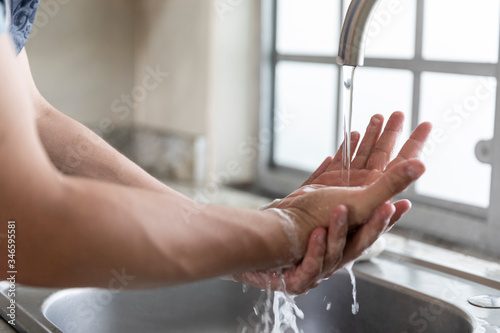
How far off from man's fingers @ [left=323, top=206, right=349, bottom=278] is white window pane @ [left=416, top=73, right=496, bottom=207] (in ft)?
2.19

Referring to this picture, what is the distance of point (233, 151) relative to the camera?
197 cm

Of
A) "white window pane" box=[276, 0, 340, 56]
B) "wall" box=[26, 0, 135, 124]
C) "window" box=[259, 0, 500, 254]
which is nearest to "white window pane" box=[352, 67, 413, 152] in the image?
"window" box=[259, 0, 500, 254]

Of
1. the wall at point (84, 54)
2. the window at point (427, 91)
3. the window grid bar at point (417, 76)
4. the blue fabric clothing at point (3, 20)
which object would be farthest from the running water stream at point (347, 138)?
the wall at point (84, 54)

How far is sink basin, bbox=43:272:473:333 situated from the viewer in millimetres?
958

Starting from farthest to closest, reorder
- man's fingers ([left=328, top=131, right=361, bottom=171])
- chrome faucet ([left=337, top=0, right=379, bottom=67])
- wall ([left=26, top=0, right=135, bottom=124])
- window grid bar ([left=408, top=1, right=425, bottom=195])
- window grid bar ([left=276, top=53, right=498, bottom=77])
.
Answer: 1. wall ([left=26, top=0, right=135, bottom=124])
2. window grid bar ([left=408, top=1, right=425, bottom=195])
3. window grid bar ([left=276, top=53, right=498, bottom=77])
4. man's fingers ([left=328, top=131, right=361, bottom=171])
5. chrome faucet ([left=337, top=0, right=379, bottom=67])

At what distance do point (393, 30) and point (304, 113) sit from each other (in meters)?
0.40

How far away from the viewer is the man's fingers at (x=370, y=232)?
692 mm

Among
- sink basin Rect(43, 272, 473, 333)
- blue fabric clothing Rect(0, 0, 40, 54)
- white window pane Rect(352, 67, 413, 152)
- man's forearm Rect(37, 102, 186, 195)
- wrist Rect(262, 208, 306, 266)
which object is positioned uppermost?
blue fabric clothing Rect(0, 0, 40, 54)

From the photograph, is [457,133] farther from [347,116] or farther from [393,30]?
[347,116]

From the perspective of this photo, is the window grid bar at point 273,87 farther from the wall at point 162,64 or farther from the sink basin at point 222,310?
the sink basin at point 222,310

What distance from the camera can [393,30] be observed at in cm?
154

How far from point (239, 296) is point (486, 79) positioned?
24.8 inches

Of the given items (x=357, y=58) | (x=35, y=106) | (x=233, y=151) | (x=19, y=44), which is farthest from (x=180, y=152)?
(x=357, y=58)

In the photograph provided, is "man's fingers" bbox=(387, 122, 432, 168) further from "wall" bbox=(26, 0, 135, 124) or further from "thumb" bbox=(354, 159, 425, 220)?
"wall" bbox=(26, 0, 135, 124)
